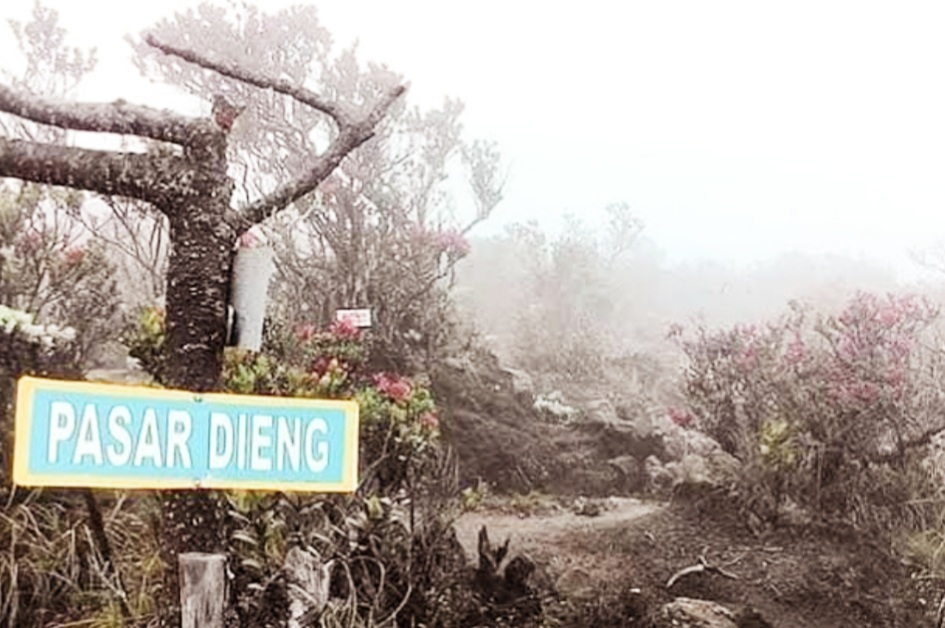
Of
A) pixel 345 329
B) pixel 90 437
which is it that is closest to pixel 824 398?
pixel 345 329

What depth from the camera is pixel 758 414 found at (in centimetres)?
365

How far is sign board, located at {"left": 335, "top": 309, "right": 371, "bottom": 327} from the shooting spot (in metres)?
3.35

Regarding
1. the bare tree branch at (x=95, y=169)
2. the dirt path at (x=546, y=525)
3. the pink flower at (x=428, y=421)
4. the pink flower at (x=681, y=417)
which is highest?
the bare tree branch at (x=95, y=169)

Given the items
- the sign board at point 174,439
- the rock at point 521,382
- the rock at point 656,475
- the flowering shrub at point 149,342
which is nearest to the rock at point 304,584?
the flowering shrub at point 149,342

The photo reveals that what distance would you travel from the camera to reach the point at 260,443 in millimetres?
1773

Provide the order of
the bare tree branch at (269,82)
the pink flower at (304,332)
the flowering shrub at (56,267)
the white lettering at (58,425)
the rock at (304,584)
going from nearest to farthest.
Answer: the white lettering at (58,425) → the bare tree branch at (269,82) → the rock at (304,584) → the flowering shrub at (56,267) → the pink flower at (304,332)

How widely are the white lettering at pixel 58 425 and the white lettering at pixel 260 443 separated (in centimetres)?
28

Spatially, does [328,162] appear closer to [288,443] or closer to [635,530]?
[288,443]

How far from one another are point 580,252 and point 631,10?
30.6 inches

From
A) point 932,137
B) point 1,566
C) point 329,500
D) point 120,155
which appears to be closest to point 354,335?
point 329,500

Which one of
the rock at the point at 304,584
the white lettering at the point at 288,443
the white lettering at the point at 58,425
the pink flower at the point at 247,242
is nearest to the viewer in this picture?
the white lettering at the point at 58,425

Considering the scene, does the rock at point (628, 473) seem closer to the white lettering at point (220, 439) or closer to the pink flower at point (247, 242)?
the pink flower at point (247, 242)

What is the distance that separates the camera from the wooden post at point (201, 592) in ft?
5.68

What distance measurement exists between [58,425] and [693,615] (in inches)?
84.8
